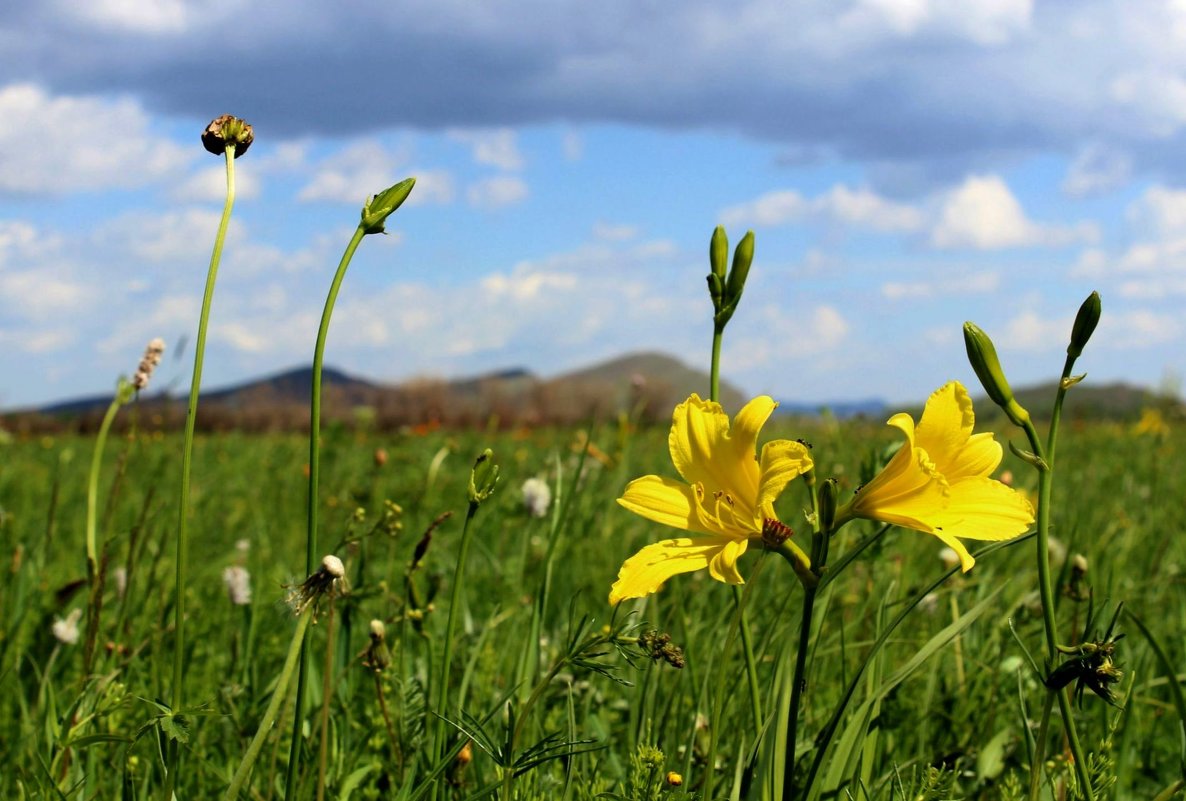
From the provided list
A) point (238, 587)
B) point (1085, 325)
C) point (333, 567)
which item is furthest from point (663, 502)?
point (238, 587)

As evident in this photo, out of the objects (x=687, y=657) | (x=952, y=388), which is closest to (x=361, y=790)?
(x=687, y=657)

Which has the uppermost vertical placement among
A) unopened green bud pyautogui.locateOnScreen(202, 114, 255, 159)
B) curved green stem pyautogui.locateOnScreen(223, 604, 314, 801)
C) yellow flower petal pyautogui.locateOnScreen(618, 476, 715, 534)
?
unopened green bud pyautogui.locateOnScreen(202, 114, 255, 159)

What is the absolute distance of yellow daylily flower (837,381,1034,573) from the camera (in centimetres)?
108

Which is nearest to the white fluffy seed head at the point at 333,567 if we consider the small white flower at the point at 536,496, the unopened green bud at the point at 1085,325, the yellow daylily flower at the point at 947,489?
the yellow daylily flower at the point at 947,489

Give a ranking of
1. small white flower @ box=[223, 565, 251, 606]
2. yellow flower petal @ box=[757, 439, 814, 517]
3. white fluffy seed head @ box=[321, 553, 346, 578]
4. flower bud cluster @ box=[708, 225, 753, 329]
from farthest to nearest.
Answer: small white flower @ box=[223, 565, 251, 606] → flower bud cluster @ box=[708, 225, 753, 329] → yellow flower petal @ box=[757, 439, 814, 517] → white fluffy seed head @ box=[321, 553, 346, 578]

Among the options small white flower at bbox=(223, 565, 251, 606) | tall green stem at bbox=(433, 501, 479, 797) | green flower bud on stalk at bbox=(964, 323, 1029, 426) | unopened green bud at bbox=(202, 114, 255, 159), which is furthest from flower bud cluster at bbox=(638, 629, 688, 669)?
small white flower at bbox=(223, 565, 251, 606)

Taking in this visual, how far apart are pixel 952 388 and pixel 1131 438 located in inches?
383

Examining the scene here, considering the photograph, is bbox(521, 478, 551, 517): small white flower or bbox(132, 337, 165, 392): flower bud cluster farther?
bbox(521, 478, 551, 517): small white flower

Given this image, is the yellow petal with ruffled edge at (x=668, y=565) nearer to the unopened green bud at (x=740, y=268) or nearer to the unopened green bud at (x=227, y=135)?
the unopened green bud at (x=740, y=268)

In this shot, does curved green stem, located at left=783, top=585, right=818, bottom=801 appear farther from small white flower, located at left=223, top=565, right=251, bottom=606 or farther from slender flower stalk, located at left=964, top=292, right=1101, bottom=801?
small white flower, located at left=223, top=565, right=251, bottom=606

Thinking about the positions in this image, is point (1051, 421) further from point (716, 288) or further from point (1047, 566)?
point (716, 288)

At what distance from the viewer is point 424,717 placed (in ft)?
4.82

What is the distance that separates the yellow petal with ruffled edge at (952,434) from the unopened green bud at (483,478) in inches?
18.3

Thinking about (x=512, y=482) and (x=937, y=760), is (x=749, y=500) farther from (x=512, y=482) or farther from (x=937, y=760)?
(x=512, y=482)
